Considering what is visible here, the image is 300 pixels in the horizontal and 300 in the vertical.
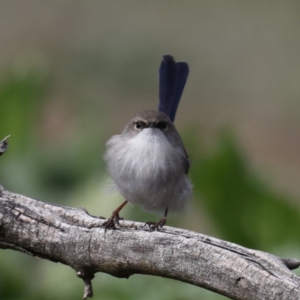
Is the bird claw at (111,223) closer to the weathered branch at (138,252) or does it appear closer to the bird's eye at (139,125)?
the weathered branch at (138,252)

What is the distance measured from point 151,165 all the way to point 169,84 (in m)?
1.03

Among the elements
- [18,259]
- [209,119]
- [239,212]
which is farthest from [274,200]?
[209,119]

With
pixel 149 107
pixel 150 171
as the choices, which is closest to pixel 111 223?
pixel 150 171

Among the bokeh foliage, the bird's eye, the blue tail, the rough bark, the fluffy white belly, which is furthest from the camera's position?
the blue tail

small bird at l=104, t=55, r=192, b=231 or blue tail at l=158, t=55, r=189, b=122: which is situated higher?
blue tail at l=158, t=55, r=189, b=122

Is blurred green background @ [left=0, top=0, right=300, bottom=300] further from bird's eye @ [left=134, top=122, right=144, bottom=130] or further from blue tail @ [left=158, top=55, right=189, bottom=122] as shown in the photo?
bird's eye @ [left=134, top=122, right=144, bottom=130]

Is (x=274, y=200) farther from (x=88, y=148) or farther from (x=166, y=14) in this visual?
(x=166, y=14)

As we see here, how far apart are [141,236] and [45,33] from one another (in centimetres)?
1025

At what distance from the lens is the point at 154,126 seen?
4.54 m

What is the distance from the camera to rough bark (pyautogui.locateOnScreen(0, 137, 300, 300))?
3.26 metres

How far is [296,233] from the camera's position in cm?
530

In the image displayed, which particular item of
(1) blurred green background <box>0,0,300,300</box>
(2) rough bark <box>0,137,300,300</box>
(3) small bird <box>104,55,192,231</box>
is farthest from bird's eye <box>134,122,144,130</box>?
(2) rough bark <box>0,137,300,300</box>

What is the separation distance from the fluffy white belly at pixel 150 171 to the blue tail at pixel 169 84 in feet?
2.14

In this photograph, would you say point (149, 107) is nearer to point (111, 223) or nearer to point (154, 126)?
point (154, 126)
